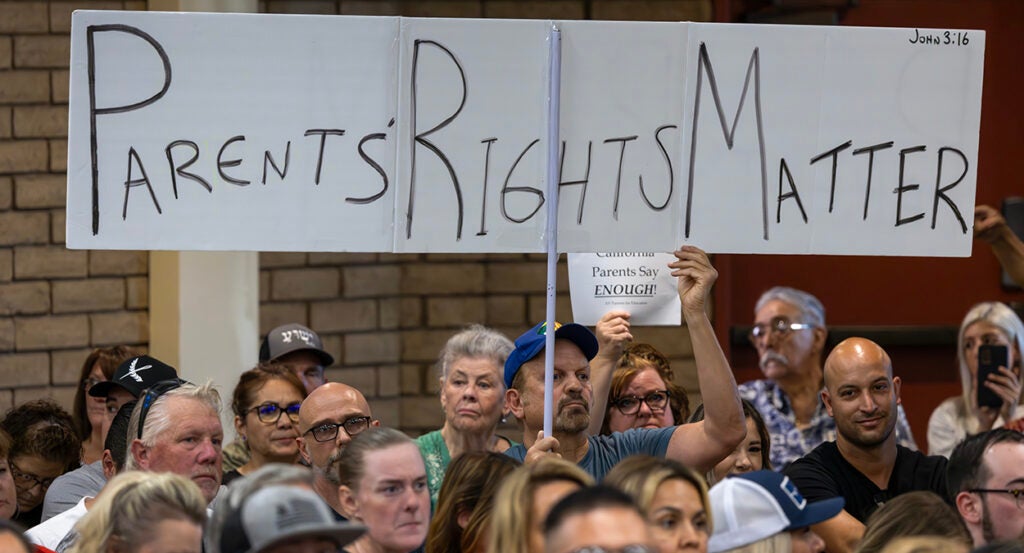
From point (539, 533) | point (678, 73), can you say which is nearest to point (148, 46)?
point (678, 73)

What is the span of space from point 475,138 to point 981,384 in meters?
2.87

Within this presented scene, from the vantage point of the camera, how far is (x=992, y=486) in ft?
14.3

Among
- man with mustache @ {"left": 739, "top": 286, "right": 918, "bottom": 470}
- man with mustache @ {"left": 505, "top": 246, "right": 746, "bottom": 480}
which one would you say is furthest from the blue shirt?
man with mustache @ {"left": 505, "top": 246, "right": 746, "bottom": 480}

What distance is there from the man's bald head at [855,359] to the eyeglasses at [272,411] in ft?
5.77

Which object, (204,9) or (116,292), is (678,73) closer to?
(204,9)

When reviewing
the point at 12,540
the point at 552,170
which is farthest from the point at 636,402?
the point at 12,540

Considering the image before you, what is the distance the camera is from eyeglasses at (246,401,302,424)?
5.23 meters

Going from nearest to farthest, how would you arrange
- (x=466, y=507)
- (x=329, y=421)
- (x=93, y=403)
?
(x=466, y=507) < (x=329, y=421) < (x=93, y=403)

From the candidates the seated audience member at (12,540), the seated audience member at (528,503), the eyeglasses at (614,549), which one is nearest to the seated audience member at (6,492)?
the seated audience member at (12,540)

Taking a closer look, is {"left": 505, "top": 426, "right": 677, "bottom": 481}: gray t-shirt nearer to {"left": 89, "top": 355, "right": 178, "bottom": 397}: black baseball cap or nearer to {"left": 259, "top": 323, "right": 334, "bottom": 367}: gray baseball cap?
{"left": 89, "top": 355, "right": 178, "bottom": 397}: black baseball cap

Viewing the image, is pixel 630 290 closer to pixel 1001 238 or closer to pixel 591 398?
pixel 591 398

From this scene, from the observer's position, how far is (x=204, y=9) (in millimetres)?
6480

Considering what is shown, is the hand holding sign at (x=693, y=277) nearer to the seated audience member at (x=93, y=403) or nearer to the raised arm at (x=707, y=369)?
the raised arm at (x=707, y=369)

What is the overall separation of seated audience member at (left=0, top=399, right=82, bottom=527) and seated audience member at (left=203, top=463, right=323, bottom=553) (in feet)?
7.43
